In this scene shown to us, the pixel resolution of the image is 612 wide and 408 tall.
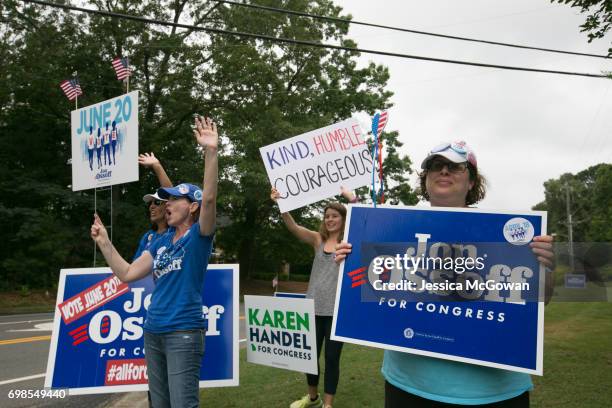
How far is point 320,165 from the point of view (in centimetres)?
491

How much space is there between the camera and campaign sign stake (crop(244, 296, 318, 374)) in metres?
4.25

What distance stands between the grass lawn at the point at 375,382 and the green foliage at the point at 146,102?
51.5ft

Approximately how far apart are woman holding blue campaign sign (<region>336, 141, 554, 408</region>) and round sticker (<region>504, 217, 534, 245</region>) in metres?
0.05

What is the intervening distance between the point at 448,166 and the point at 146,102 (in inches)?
976

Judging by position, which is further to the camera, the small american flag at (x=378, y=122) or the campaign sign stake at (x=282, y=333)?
the campaign sign stake at (x=282, y=333)

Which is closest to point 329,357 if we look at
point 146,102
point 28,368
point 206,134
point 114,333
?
point 114,333

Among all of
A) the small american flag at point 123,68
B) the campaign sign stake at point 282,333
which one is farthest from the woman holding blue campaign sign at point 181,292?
the small american flag at point 123,68

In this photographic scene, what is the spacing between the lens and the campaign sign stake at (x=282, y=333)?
4.25m

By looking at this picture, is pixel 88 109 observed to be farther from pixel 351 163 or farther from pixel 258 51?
pixel 258 51

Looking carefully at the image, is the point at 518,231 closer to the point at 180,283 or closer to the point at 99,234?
the point at 180,283

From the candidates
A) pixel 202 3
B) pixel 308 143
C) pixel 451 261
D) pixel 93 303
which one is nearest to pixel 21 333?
pixel 93 303

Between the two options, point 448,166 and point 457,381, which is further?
point 448,166

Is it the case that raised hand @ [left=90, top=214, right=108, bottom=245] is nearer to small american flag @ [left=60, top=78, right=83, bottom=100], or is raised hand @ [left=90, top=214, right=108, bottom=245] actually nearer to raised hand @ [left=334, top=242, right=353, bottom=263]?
raised hand @ [left=334, top=242, right=353, bottom=263]

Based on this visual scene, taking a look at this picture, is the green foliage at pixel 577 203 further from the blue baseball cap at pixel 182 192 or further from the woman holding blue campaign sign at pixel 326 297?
the blue baseball cap at pixel 182 192
